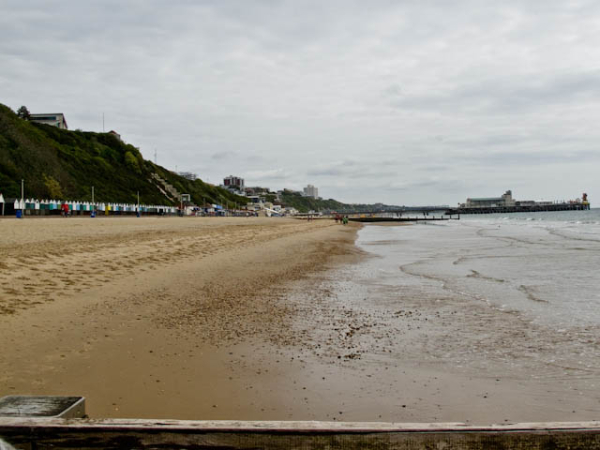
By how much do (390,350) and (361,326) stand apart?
1251 mm

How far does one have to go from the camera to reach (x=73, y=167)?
9369 centimetres

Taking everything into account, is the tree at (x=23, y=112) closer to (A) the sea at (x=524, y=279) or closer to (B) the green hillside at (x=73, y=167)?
(B) the green hillside at (x=73, y=167)

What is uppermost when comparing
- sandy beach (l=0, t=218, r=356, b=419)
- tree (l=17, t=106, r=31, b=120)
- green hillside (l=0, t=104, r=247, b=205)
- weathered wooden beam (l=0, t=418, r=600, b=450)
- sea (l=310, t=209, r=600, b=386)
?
tree (l=17, t=106, r=31, b=120)

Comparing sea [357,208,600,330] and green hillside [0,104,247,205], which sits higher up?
green hillside [0,104,247,205]

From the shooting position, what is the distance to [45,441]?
230cm

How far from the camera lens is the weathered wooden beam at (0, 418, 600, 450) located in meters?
2.23

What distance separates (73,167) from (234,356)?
3949 inches

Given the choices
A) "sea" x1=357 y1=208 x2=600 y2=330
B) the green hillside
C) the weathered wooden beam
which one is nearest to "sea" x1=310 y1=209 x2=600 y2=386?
"sea" x1=357 y1=208 x2=600 y2=330

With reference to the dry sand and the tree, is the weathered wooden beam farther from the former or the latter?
the tree

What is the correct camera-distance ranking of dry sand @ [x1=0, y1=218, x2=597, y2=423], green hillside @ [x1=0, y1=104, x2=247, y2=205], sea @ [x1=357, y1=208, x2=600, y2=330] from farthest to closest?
green hillside @ [x1=0, y1=104, x2=247, y2=205]
sea @ [x1=357, y1=208, x2=600, y2=330]
dry sand @ [x1=0, y1=218, x2=597, y2=423]

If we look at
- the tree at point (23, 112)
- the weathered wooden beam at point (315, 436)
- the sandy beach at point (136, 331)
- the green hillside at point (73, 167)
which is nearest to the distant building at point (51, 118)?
the tree at point (23, 112)

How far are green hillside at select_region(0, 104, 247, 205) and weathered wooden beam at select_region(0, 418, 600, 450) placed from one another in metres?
67.4

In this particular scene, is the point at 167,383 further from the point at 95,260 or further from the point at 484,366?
the point at 95,260

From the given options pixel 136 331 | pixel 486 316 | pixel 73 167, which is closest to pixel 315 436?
pixel 136 331
